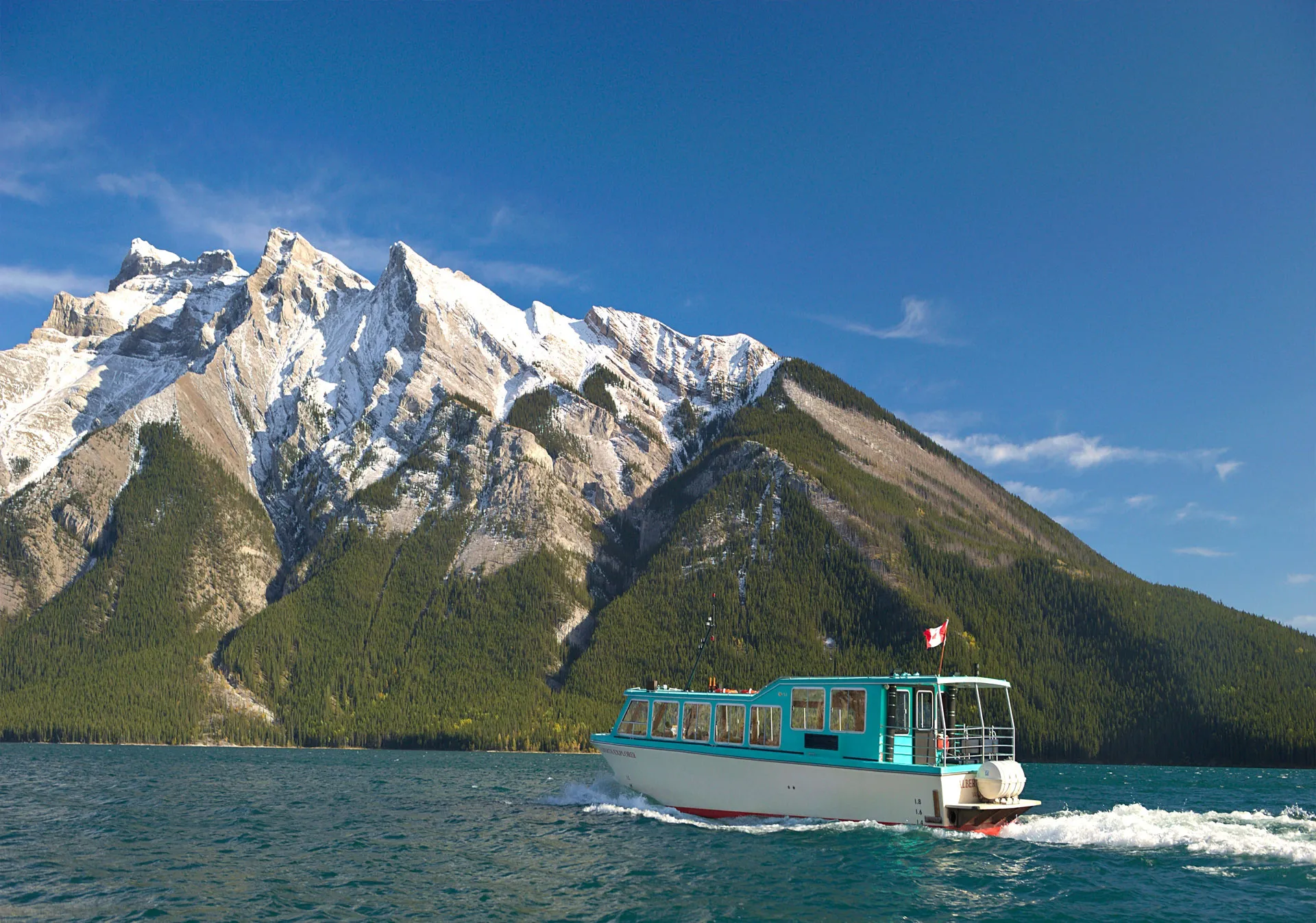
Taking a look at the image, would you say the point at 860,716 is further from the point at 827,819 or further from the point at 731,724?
the point at 731,724

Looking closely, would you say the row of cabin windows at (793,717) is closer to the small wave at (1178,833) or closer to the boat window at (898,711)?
the boat window at (898,711)

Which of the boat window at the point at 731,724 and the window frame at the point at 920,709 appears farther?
the boat window at the point at 731,724

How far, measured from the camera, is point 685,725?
50000mm

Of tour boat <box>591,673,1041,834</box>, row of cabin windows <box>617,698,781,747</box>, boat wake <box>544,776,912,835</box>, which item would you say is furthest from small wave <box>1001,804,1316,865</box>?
row of cabin windows <box>617,698,781,747</box>

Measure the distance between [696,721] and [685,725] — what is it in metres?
0.79

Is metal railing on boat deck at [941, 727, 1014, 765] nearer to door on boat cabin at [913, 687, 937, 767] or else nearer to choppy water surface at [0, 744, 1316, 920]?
door on boat cabin at [913, 687, 937, 767]

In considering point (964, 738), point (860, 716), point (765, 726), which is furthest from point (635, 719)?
point (964, 738)

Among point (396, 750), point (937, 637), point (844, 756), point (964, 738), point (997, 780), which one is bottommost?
point (396, 750)

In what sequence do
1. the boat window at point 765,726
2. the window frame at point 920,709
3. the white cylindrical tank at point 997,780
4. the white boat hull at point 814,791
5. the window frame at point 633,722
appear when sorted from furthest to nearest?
the window frame at point 633,722, the boat window at point 765,726, the window frame at point 920,709, the white cylindrical tank at point 997,780, the white boat hull at point 814,791

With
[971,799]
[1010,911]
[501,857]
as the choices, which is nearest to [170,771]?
[501,857]

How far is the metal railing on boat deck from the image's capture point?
43.3m

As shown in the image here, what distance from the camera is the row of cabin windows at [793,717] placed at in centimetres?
4441

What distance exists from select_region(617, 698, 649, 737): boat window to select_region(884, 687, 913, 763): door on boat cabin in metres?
14.2

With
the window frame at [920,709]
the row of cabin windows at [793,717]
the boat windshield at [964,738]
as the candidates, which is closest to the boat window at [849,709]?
the row of cabin windows at [793,717]
